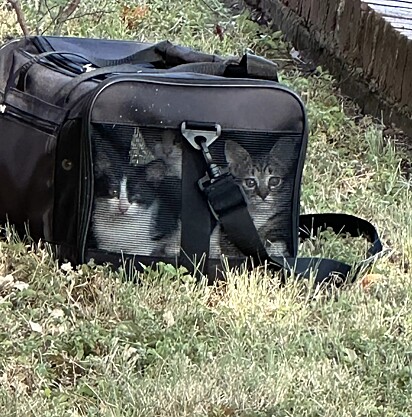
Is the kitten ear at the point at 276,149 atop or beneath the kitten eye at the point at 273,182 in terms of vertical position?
atop

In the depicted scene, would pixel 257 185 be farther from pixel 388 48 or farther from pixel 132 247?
pixel 388 48

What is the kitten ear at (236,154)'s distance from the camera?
2.29 metres

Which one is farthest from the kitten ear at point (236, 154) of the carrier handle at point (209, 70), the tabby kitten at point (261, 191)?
the carrier handle at point (209, 70)

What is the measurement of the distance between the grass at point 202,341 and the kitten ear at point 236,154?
27 cm

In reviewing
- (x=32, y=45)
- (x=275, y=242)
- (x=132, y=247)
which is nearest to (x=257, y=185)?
(x=275, y=242)

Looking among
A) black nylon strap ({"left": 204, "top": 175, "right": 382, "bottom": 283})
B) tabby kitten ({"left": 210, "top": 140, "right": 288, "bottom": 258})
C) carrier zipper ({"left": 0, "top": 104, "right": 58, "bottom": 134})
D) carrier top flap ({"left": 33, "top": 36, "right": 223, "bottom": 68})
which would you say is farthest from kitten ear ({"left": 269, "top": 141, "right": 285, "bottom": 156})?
carrier zipper ({"left": 0, "top": 104, "right": 58, "bottom": 134})

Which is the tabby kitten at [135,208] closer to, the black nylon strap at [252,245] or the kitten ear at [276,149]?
the black nylon strap at [252,245]

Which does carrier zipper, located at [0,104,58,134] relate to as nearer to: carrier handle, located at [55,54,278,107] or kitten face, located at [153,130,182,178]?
carrier handle, located at [55,54,278,107]

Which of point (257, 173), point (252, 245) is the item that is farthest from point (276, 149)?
point (252, 245)

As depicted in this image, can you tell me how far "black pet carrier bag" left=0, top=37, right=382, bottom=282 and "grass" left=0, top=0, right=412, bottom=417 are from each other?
0.07 m

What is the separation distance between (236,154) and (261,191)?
0.11m

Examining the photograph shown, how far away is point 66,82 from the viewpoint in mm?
2377

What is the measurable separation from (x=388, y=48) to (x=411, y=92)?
283 mm

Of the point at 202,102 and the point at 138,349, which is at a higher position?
the point at 202,102
